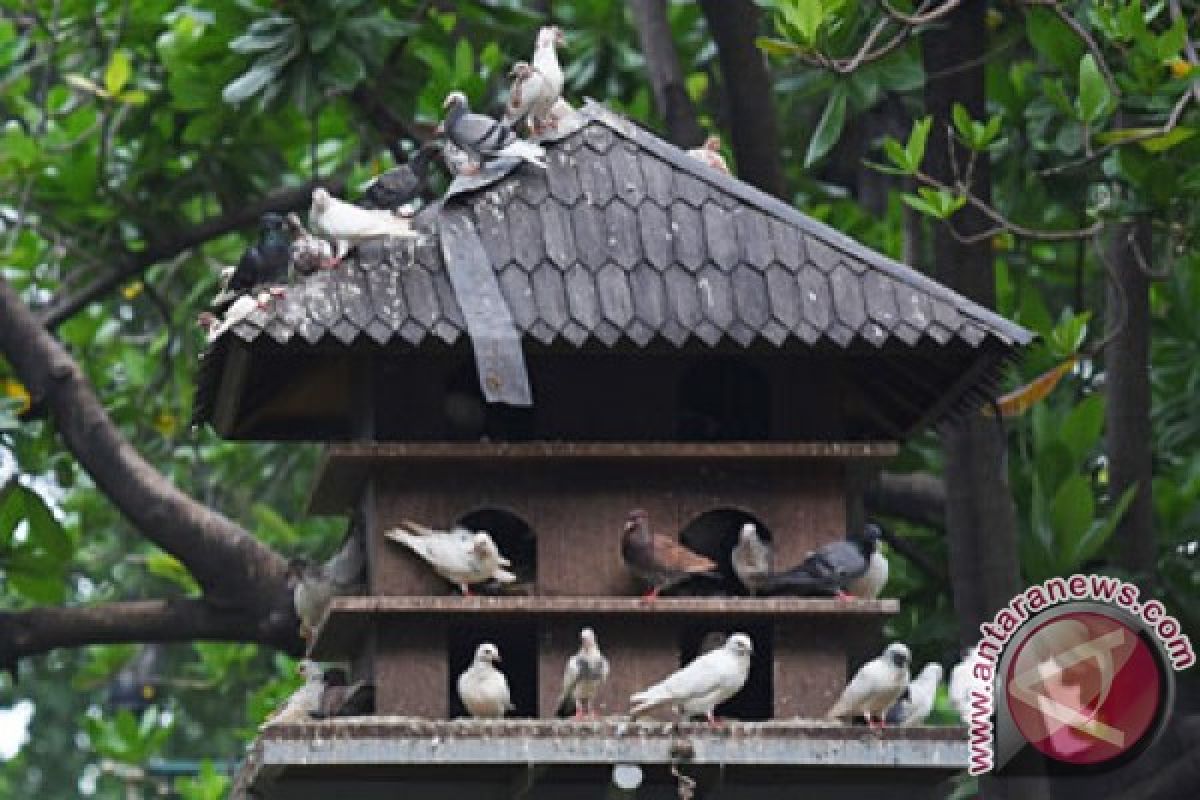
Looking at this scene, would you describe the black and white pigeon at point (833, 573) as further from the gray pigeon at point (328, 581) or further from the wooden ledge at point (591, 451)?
the gray pigeon at point (328, 581)

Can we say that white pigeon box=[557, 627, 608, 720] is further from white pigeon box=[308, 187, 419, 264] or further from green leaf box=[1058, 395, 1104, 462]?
green leaf box=[1058, 395, 1104, 462]

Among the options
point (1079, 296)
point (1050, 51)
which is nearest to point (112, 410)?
point (1079, 296)

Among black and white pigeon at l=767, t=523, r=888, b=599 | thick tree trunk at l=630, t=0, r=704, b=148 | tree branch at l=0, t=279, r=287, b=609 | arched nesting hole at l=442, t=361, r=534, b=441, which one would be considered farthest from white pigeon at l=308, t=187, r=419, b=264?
tree branch at l=0, t=279, r=287, b=609

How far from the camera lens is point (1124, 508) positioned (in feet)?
51.6

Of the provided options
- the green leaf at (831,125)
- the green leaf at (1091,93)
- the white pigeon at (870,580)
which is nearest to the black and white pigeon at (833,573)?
the white pigeon at (870,580)

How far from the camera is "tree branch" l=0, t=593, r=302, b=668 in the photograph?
666 inches

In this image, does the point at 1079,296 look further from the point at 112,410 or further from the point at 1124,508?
the point at 112,410

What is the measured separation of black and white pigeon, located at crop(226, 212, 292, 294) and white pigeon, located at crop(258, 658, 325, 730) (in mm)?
1422

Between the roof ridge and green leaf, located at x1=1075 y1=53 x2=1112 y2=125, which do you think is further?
green leaf, located at x1=1075 y1=53 x2=1112 y2=125

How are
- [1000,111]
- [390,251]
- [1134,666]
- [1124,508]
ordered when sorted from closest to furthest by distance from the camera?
[390,251]
[1134,666]
[1124,508]
[1000,111]

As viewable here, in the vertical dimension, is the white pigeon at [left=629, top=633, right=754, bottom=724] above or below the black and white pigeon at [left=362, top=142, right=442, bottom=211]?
below

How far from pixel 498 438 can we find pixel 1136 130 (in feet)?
9.21

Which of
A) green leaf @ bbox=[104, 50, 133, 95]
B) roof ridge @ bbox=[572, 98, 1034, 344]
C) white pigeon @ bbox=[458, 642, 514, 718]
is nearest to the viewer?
white pigeon @ bbox=[458, 642, 514, 718]

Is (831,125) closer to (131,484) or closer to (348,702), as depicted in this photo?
(348,702)
